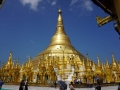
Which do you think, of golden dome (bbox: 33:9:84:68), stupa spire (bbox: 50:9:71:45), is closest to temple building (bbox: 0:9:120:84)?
golden dome (bbox: 33:9:84:68)

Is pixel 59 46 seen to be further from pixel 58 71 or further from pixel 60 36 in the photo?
pixel 58 71

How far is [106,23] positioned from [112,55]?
2786 cm

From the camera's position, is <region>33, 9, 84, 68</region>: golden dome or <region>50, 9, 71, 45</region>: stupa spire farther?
<region>50, 9, 71, 45</region>: stupa spire

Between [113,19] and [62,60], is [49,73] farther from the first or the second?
[113,19]

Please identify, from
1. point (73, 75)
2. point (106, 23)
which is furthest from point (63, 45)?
point (106, 23)

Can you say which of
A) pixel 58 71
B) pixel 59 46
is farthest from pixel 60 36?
pixel 58 71

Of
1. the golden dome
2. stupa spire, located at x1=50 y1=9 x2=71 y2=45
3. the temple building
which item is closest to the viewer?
the temple building

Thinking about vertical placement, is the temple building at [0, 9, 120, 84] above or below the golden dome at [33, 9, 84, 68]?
below

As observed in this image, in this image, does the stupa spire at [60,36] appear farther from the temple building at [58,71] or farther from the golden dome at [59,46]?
the temple building at [58,71]

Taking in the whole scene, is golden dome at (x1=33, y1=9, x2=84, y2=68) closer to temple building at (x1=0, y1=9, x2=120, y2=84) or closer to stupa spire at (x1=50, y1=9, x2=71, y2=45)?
stupa spire at (x1=50, y1=9, x2=71, y2=45)

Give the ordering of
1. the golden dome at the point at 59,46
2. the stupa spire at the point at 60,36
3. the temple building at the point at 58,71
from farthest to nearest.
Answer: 1. the stupa spire at the point at 60,36
2. the golden dome at the point at 59,46
3. the temple building at the point at 58,71

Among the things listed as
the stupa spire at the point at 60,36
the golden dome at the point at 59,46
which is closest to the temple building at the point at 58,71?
the golden dome at the point at 59,46

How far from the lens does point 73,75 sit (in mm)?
28469

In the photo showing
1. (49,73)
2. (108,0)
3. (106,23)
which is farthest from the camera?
(49,73)
